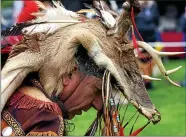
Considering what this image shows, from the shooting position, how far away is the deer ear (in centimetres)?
340

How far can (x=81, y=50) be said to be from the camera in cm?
361

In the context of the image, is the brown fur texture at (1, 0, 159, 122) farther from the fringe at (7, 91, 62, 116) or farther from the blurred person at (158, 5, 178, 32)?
the blurred person at (158, 5, 178, 32)

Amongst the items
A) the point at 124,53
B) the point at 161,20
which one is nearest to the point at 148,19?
the point at 161,20

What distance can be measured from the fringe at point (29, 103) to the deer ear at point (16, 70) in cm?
4

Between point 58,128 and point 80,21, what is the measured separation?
0.65 meters

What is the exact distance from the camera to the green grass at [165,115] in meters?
7.57

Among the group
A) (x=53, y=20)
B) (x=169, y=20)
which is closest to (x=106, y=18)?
(x=53, y=20)

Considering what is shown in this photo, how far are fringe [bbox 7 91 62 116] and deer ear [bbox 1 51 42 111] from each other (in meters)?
0.04

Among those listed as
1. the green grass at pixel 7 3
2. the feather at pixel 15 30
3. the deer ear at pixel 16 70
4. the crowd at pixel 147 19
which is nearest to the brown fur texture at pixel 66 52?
the deer ear at pixel 16 70

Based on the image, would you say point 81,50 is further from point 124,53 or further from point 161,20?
point 161,20

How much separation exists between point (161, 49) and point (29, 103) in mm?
9632

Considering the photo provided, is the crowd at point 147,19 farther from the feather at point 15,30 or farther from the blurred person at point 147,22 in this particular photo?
the feather at point 15,30

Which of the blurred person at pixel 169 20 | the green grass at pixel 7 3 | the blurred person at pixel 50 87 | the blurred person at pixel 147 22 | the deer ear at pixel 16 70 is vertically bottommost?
the blurred person at pixel 169 20

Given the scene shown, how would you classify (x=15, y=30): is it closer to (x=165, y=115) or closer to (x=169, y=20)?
(x=165, y=115)
